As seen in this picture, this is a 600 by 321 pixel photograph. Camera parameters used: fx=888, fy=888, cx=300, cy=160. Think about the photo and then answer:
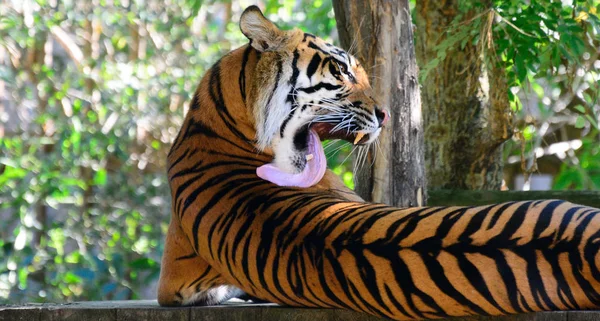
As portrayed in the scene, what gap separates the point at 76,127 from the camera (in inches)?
281

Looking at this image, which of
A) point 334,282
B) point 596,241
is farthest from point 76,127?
point 596,241

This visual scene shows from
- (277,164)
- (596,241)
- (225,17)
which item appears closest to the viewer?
(596,241)

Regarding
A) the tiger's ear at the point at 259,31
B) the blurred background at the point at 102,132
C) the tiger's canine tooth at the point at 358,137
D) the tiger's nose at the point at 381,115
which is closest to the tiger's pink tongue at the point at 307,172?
the tiger's canine tooth at the point at 358,137

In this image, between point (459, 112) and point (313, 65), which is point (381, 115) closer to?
point (313, 65)

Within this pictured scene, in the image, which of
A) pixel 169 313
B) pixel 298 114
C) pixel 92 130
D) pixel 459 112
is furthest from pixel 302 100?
pixel 92 130

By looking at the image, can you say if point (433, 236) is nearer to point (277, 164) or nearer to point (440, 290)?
point (440, 290)

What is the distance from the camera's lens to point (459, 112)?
470 centimetres

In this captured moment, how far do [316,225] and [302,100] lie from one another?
0.74 metres

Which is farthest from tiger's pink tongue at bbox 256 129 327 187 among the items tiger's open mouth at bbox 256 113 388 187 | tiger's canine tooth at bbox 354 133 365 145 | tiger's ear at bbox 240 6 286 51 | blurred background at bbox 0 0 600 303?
blurred background at bbox 0 0 600 303

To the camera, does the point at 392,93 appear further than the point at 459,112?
No

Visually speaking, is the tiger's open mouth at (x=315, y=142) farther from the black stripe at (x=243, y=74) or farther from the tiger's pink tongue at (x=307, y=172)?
the black stripe at (x=243, y=74)

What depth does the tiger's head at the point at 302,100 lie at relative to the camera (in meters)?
3.26

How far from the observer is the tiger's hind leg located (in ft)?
10.6

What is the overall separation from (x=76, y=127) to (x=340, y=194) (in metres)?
4.34
